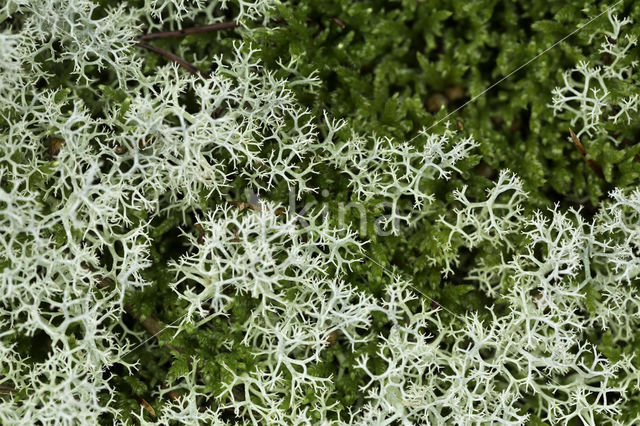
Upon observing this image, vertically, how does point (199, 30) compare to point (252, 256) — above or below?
above

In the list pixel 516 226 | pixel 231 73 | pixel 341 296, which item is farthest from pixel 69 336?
pixel 516 226

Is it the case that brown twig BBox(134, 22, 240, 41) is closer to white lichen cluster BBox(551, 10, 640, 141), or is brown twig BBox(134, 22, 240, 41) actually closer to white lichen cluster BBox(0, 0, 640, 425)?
white lichen cluster BBox(0, 0, 640, 425)

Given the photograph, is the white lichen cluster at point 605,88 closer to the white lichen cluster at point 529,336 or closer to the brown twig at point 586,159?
the brown twig at point 586,159

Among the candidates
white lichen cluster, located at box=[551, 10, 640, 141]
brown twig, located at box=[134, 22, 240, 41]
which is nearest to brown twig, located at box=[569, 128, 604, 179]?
white lichen cluster, located at box=[551, 10, 640, 141]

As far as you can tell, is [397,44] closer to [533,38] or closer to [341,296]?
[533,38]

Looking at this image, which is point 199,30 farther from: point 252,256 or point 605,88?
point 605,88

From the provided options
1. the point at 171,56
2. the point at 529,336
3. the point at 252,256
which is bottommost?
the point at 529,336

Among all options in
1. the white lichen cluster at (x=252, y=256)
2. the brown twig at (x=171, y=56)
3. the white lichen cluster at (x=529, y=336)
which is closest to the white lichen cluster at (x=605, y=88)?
the white lichen cluster at (x=252, y=256)

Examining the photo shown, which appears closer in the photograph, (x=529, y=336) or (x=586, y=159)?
(x=529, y=336)

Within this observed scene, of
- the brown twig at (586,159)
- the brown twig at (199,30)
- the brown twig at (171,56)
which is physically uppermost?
the brown twig at (199,30)

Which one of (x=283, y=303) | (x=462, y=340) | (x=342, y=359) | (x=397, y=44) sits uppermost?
(x=397, y=44)

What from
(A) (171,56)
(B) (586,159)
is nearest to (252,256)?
(A) (171,56)
